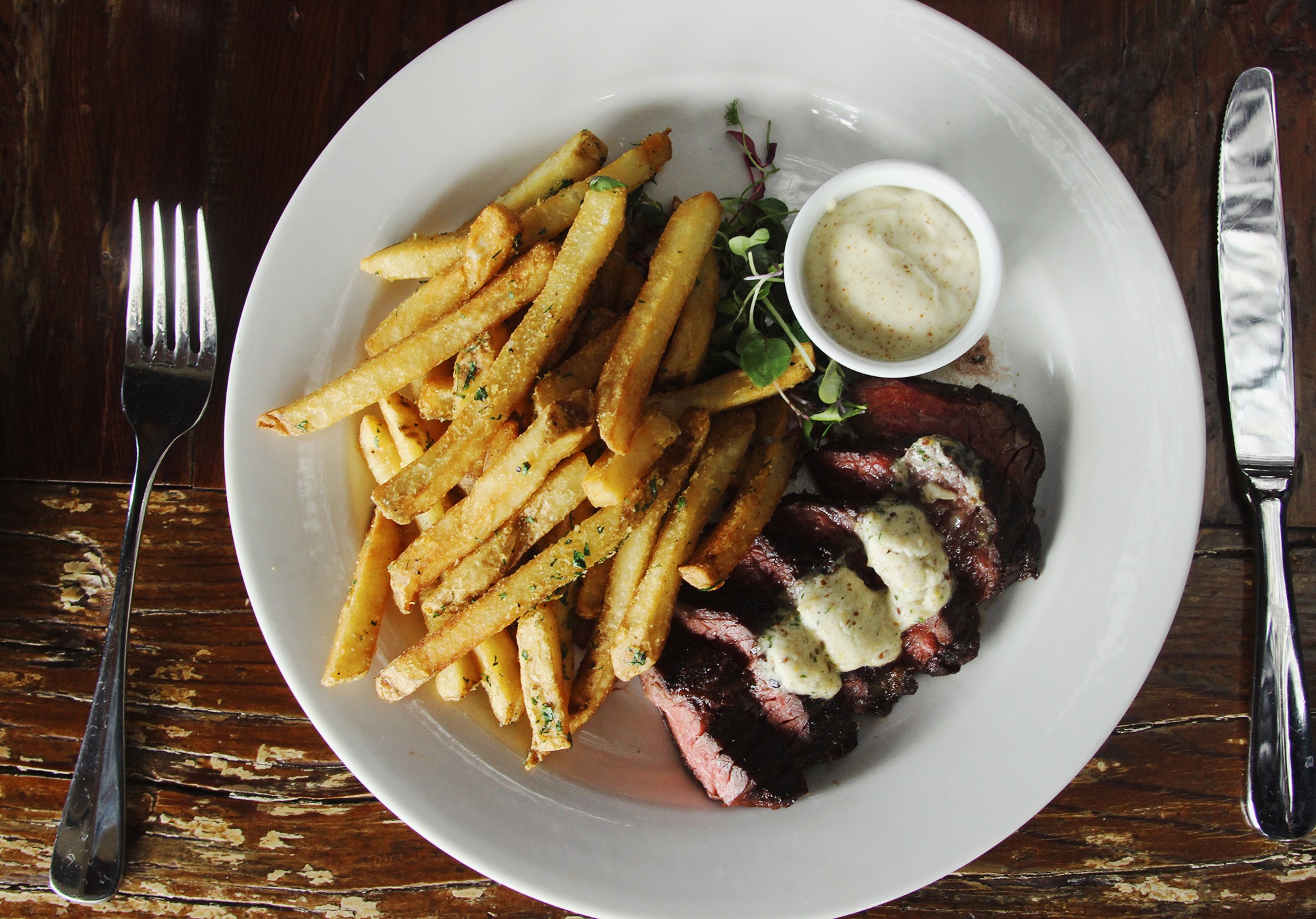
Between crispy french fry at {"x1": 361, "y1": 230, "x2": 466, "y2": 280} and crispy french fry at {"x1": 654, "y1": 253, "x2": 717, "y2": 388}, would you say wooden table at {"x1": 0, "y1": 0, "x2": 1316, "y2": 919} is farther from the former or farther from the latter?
crispy french fry at {"x1": 654, "y1": 253, "x2": 717, "y2": 388}

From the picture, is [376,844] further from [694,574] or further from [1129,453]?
[1129,453]

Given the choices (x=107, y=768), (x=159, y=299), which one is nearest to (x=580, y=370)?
(x=159, y=299)

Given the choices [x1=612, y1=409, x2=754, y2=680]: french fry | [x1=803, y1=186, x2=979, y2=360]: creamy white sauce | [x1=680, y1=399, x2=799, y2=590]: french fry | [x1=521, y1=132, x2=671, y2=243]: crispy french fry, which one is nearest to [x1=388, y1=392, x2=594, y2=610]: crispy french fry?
[x1=612, y1=409, x2=754, y2=680]: french fry

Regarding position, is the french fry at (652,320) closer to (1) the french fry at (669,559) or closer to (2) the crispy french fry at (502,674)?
(1) the french fry at (669,559)

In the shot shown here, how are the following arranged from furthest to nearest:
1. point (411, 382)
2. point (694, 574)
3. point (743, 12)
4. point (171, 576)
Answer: point (171, 576), point (743, 12), point (411, 382), point (694, 574)

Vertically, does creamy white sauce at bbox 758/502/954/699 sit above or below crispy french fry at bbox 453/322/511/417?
below

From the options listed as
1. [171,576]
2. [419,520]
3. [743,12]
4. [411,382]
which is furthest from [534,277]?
[171,576]
